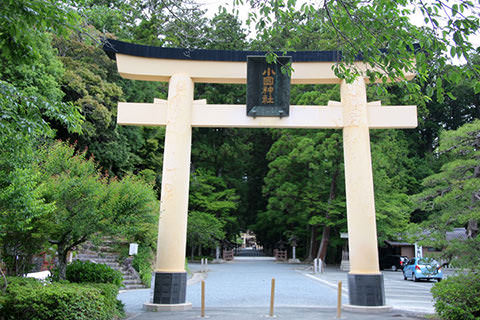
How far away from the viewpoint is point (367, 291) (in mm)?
9688

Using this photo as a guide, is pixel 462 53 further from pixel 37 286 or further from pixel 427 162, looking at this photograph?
pixel 427 162

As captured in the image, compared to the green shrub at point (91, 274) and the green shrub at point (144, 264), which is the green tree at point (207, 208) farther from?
the green shrub at point (91, 274)

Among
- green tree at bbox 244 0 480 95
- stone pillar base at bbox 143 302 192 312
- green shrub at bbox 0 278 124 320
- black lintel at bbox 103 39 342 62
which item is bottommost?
stone pillar base at bbox 143 302 192 312

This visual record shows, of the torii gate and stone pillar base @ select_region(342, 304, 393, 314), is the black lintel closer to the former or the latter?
the torii gate

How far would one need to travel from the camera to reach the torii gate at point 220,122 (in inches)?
389

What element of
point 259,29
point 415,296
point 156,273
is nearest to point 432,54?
point 259,29

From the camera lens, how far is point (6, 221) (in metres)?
6.91

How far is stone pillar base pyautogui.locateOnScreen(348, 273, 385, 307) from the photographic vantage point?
962cm

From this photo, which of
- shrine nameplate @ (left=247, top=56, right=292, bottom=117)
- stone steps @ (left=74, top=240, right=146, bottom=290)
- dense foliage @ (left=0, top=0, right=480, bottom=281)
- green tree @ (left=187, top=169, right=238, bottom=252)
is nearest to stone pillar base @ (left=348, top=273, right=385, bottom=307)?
dense foliage @ (left=0, top=0, right=480, bottom=281)

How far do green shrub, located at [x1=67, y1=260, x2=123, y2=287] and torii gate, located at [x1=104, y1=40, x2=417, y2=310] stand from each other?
1017mm

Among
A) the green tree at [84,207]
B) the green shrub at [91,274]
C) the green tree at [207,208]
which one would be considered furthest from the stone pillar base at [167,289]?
the green tree at [207,208]

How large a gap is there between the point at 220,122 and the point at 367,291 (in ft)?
18.7

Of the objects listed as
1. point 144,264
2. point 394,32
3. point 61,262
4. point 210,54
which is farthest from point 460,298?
point 144,264

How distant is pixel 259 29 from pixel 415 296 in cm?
1201
